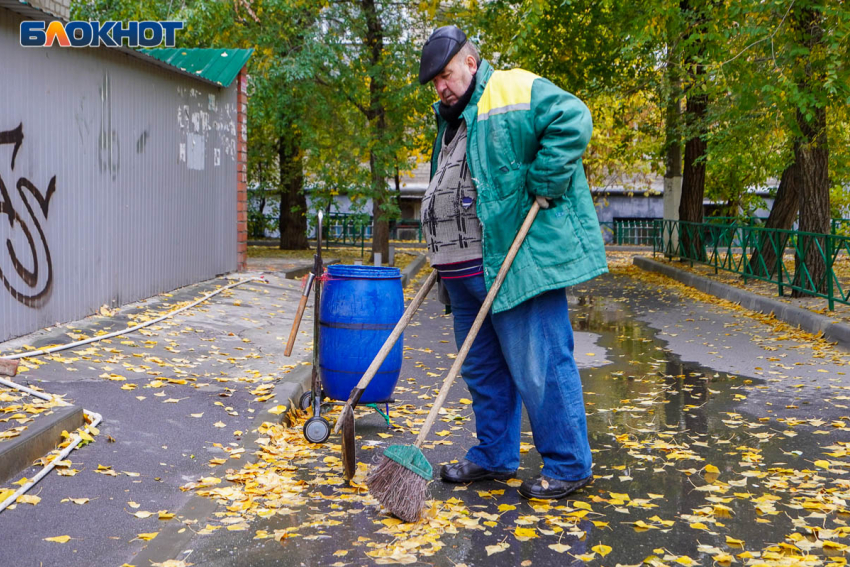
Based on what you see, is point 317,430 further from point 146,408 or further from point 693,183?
point 693,183

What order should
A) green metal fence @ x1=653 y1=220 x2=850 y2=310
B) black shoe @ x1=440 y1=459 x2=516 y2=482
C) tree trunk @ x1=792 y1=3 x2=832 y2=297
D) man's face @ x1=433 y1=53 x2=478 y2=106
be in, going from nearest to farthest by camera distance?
man's face @ x1=433 y1=53 x2=478 y2=106, black shoe @ x1=440 y1=459 x2=516 y2=482, green metal fence @ x1=653 y1=220 x2=850 y2=310, tree trunk @ x1=792 y1=3 x2=832 y2=297

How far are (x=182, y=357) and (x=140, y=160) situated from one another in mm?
3903

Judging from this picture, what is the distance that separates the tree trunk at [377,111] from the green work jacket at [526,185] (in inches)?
581

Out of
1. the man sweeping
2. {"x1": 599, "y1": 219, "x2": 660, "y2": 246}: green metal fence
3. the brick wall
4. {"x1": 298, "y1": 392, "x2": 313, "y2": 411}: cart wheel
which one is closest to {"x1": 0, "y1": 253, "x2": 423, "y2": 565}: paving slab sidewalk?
{"x1": 298, "y1": 392, "x2": 313, "y2": 411}: cart wheel

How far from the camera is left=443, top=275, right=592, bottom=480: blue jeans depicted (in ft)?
14.1

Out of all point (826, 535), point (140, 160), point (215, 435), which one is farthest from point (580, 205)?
point (140, 160)

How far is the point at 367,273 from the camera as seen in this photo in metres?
5.78

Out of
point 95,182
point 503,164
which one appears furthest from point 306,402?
point 95,182

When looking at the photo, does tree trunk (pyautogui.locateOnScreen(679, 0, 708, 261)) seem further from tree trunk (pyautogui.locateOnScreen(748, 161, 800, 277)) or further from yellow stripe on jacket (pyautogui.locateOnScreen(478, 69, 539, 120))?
yellow stripe on jacket (pyautogui.locateOnScreen(478, 69, 539, 120))

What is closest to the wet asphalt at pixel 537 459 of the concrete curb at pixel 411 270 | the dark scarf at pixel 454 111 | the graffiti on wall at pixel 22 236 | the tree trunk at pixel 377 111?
the graffiti on wall at pixel 22 236

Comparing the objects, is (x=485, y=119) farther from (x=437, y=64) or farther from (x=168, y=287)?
(x=168, y=287)

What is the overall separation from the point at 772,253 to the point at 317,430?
10867 millimetres

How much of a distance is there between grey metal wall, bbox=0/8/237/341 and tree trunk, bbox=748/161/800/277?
8444 millimetres

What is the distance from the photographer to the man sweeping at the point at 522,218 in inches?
165
